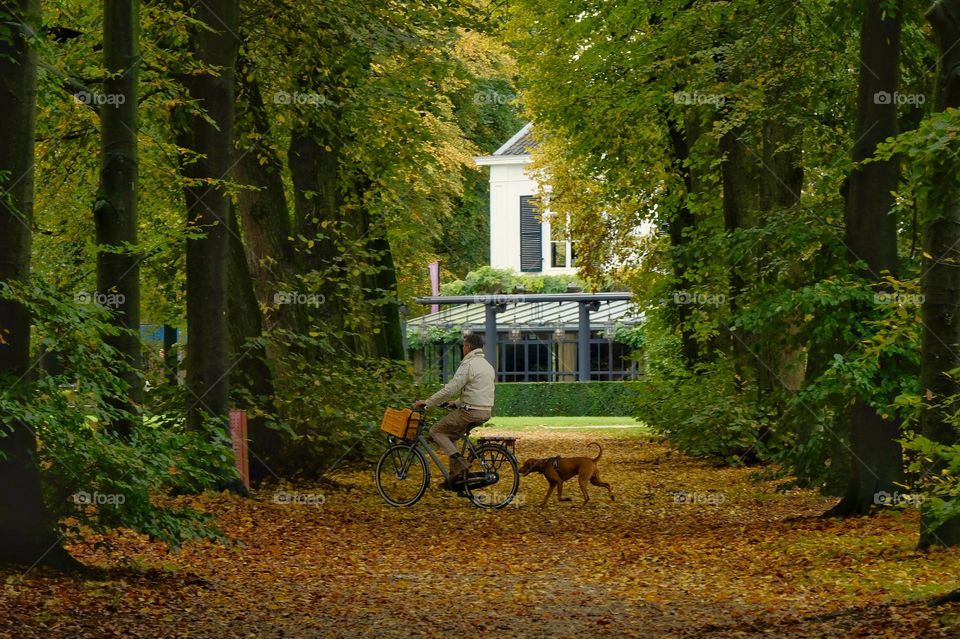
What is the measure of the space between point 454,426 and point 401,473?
3.45 feet

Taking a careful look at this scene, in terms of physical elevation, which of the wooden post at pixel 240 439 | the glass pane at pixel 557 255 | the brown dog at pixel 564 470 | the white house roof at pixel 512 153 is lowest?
the brown dog at pixel 564 470

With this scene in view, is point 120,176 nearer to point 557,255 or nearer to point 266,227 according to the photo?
point 266,227

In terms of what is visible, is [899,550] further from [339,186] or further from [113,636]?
[339,186]

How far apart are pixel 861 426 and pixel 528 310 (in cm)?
4099

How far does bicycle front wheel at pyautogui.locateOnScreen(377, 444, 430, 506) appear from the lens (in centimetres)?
1798

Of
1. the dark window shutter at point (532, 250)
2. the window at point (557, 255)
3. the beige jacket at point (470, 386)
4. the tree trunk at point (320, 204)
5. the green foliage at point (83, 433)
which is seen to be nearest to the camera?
the green foliage at point (83, 433)

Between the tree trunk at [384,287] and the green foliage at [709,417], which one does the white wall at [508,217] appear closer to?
the green foliage at [709,417]

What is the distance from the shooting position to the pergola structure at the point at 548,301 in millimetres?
53688

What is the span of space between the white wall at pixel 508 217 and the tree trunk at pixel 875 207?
43.3 metres

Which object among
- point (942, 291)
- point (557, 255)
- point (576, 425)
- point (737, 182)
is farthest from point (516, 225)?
point (942, 291)

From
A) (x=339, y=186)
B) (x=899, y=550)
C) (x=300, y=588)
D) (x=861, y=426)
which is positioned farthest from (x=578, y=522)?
(x=339, y=186)

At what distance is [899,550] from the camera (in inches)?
503

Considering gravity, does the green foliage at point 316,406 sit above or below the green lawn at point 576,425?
above

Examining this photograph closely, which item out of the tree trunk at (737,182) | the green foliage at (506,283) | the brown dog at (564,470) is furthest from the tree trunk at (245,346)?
the green foliage at (506,283)
